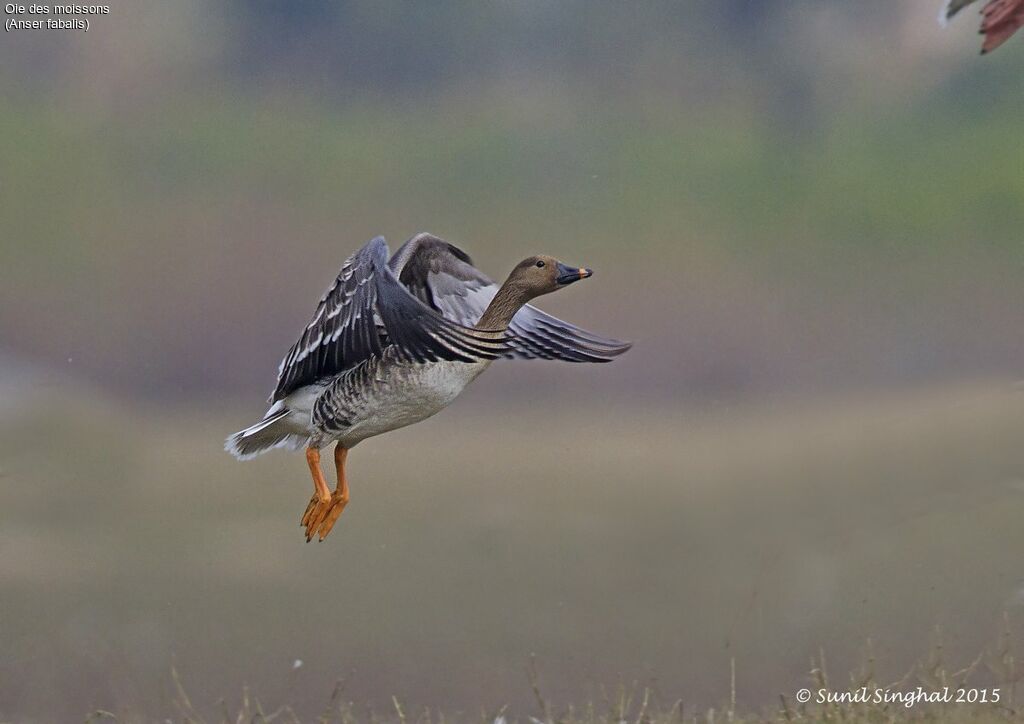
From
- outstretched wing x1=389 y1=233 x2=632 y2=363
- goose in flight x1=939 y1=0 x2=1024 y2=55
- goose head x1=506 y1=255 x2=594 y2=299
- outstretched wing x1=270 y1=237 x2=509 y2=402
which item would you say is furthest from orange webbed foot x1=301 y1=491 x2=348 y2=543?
goose in flight x1=939 y1=0 x2=1024 y2=55

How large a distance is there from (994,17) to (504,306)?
226 cm

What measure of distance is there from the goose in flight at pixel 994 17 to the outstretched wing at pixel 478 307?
1.80 metres

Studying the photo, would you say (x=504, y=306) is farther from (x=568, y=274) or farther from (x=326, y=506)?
(x=326, y=506)

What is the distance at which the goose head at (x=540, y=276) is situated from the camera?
4828 millimetres

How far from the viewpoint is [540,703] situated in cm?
513

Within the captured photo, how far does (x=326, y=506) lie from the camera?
16.5 feet

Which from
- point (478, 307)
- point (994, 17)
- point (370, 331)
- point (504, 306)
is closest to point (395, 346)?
point (370, 331)

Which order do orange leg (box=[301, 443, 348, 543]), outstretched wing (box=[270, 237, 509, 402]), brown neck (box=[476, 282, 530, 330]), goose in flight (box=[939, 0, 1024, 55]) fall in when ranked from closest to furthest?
1. outstretched wing (box=[270, 237, 509, 402])
2. brown neck (box=[476, 282, 530, 330])
3. orange leg (box=[301, 443, 348, 543])
4. goose in flight (box=[939, 0, 1024, 55])

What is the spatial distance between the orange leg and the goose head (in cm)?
89

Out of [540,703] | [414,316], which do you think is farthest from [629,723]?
[414,316]

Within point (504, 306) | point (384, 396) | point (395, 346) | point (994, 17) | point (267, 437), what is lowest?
point (267, 437)

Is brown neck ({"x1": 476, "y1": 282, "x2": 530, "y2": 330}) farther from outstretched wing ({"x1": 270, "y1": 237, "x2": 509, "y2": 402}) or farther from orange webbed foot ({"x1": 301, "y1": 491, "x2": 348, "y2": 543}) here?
orange webbed foot ({"x1": 301, "y1": 491, "x2": 348, "y2": 543})

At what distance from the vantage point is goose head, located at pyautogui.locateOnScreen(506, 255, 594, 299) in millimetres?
4828

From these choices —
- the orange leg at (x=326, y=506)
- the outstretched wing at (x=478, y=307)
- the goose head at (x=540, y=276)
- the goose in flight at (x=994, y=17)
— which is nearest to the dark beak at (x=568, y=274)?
the goose head at (x=540, y=276)
